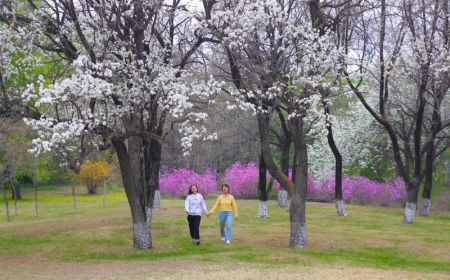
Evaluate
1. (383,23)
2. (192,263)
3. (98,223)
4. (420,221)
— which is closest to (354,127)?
(420,221)

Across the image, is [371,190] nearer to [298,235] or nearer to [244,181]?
[244,181]

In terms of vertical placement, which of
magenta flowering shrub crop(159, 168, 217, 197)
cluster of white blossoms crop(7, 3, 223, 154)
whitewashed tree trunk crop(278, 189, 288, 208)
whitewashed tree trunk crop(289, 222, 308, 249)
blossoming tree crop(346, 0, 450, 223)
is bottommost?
whitewashed tree trunk crop(289, 222, 308, 249)

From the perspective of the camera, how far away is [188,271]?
461 inches

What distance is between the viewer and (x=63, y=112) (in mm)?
15672

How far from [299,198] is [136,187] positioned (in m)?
4.29


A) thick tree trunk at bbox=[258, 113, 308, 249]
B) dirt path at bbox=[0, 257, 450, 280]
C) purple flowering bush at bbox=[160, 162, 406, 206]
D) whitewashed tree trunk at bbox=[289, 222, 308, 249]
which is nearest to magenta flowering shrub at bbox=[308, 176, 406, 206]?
purple flowering bush at bbox=[160, 162, 406, 206]

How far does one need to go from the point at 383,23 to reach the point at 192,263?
12689 mm

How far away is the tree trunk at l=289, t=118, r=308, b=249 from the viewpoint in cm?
1534

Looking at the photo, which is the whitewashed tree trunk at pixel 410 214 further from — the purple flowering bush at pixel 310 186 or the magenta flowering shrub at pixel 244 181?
the magenta flowering shrub at pixel 244 181

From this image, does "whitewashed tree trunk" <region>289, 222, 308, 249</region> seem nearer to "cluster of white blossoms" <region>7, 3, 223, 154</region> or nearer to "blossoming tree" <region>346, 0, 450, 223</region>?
"cluster of white blossoms" <region>7, 3, 223, 154</region>

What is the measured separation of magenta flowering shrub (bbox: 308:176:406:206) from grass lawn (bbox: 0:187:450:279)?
925 centimetres

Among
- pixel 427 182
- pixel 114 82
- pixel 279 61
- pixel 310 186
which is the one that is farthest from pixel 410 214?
pixel 310 186

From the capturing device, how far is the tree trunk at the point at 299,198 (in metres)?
15.3

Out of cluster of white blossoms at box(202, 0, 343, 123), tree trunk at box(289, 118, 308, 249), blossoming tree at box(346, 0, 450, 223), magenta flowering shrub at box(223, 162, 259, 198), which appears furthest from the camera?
magenta flowering shrub at box(223, 162, 259, 198)
